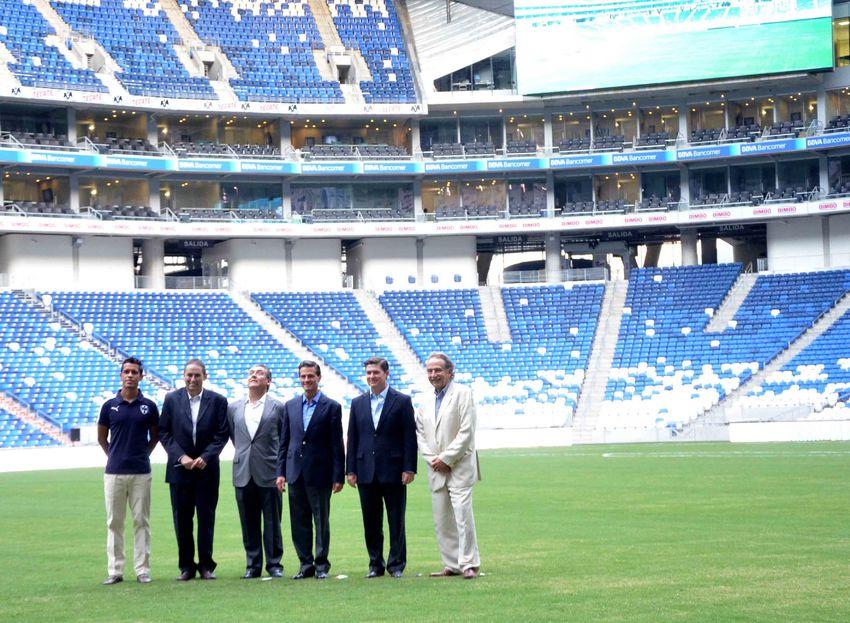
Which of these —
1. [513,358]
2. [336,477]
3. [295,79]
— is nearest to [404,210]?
[295,79]

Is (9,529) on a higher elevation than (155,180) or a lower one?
lower

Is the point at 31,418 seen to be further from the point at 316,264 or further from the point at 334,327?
the point at 316,264

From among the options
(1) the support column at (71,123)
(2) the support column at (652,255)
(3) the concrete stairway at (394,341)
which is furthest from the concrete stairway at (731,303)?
(1) the support column at (71,123)

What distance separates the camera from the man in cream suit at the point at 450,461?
45.8 ft

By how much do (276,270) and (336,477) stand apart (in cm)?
5602

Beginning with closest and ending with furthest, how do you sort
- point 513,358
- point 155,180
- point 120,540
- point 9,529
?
point 120,540
point 9,529
point 513,358
point 155,180

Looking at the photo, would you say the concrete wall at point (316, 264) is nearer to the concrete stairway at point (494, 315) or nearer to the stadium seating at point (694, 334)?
the concrete stairway at point (494, 315)

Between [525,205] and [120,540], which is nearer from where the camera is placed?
[120,540]

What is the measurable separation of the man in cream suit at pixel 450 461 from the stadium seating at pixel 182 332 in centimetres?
4226

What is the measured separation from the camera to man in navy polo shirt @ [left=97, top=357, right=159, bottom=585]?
1455cm

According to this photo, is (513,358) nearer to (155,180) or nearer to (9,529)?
(155,180)

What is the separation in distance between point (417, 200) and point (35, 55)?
20.3 meters

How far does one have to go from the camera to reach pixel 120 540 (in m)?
14.5

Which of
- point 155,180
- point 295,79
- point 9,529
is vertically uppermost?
point 295,79
